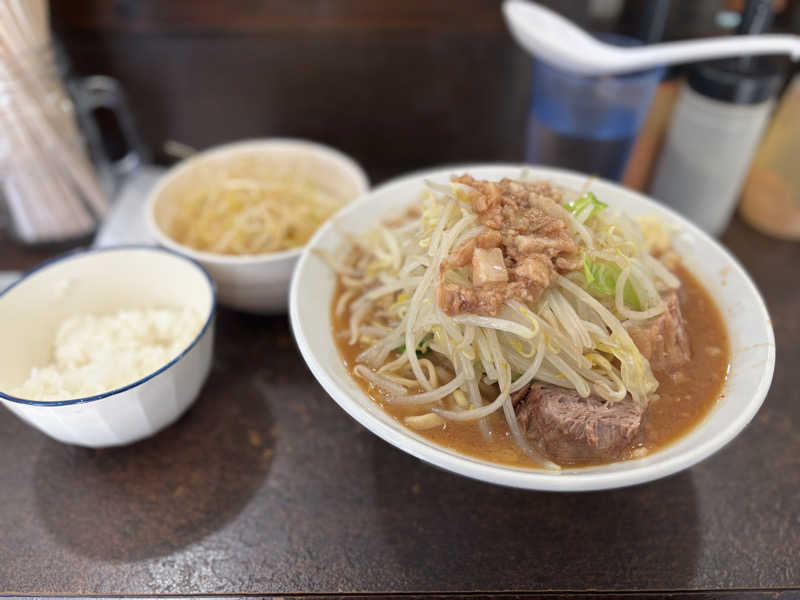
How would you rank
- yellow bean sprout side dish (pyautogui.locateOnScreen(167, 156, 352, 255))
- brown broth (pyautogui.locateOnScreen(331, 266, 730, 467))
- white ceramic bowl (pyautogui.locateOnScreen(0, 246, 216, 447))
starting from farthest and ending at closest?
yellow bean sprout side dish (pyautogui.locateOnScreen(167, 156, 352, 255)), white ceramic bowl (pyautogui.locateOnScreen(0, 246, 216, 447)), brown broth (pyautogui.locateOnScreen(331, 266, 730, 467))

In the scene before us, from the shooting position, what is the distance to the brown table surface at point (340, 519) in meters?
1.30

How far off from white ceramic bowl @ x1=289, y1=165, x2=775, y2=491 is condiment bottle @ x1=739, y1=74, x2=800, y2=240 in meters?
0.92

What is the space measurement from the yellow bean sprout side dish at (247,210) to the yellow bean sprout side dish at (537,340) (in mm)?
581

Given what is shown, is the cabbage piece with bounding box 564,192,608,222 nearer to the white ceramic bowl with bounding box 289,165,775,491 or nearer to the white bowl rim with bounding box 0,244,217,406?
the white ceramic bowl with bounding box 289,165,775,491

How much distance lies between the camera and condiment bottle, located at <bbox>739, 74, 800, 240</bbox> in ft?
7.05

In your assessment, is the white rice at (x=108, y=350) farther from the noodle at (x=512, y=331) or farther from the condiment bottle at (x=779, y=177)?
the condiment bottle at (x=779, y=177)

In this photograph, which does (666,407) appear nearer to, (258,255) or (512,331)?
(512,331)

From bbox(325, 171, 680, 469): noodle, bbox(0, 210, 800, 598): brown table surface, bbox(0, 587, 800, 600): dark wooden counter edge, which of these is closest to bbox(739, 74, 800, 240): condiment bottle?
bbox(0, 210, 800, 598): brown table surface

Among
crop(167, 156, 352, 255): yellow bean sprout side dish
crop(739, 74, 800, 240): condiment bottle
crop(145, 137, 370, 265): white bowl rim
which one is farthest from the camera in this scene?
crop(739, 74, 800, 240): condiment bottle

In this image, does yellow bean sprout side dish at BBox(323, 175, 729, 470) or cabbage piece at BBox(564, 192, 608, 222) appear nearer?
yellow bean sprout side dish at BBox(323, 175, 729, 470)

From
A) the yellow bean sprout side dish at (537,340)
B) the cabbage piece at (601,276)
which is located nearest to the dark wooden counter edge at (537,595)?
the yellow bean sprout side dish at (537,340)

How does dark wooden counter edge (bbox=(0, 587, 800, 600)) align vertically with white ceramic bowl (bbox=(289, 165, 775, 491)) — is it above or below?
below

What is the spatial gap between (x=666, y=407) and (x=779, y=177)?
1.47 metres

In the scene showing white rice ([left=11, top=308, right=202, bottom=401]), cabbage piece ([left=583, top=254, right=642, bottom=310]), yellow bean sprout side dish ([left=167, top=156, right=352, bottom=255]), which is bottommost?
white rice ([left=11, top=308, right=202, bottom=401])
